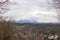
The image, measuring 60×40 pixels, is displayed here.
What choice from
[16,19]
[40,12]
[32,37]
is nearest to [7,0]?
[16,19]

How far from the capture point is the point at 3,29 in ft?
4.83

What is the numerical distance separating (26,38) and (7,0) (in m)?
0.45

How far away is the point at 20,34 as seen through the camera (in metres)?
1.47

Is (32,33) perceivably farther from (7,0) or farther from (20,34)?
(7,0)

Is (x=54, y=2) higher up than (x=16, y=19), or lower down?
higher up

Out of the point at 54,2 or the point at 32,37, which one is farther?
the point at 54,2

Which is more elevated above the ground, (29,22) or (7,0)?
(7,0)

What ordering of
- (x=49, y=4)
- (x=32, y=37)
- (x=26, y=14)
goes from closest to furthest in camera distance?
(x=32, y=37) < (x=26, y=14) < (x=49, y=4)

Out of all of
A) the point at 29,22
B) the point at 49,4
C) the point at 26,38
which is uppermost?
the point at 49,4

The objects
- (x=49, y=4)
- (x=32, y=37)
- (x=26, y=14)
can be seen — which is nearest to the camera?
(x=32, y=37)

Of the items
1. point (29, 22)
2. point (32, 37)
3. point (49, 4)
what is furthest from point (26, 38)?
point (49, 4)

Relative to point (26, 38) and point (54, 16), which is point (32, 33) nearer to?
point (26, 38)

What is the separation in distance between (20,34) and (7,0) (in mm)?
396

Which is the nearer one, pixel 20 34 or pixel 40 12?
pixel 20 34
